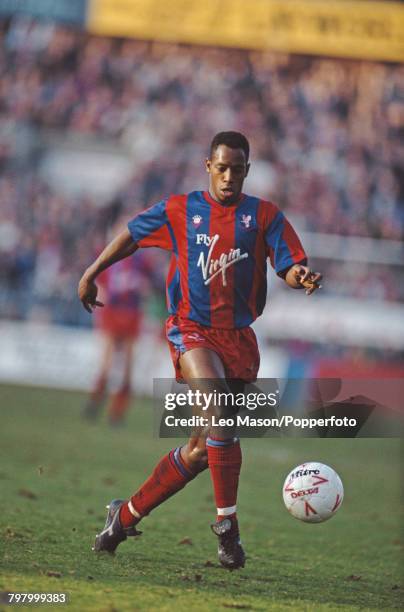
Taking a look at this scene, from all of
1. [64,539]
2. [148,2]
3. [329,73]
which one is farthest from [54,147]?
[64,539]

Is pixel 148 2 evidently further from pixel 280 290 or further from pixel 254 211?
pixel 254 211

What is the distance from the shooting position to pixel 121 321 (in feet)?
43.1

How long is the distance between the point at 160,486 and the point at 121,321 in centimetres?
835

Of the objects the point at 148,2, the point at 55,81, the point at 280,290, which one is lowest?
the point at 280,290

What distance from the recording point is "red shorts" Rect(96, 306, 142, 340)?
515 inches

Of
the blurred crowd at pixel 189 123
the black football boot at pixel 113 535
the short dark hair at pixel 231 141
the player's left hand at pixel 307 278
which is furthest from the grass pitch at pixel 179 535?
the blurred crowd at pixel 189 123

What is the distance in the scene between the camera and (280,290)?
1777 cm

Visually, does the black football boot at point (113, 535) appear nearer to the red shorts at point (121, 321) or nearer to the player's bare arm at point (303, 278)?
the player's bare arm at point (303, 278)

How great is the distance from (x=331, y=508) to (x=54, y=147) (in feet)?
59.5

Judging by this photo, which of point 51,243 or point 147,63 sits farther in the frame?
point 147,63

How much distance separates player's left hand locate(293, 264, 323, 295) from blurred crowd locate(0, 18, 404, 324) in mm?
14112

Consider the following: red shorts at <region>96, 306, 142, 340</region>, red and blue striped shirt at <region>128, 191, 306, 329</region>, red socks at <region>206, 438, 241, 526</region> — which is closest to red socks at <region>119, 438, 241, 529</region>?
red socks at <region>206, 438, 241, 526</region>

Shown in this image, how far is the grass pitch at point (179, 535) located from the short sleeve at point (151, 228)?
158 centimetres

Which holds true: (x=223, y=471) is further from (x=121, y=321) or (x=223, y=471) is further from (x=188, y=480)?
(x=121, y=321)
